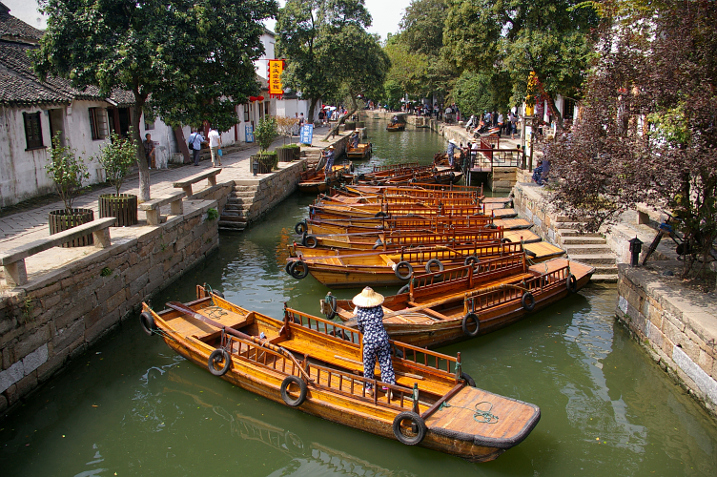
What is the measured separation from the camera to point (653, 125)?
884cm

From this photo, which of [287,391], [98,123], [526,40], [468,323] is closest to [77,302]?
[287,391]

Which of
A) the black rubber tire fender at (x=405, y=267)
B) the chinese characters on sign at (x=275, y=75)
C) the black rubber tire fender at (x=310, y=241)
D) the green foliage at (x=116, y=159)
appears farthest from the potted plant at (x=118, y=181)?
the chinese characters on sign at (x=275, y=75)

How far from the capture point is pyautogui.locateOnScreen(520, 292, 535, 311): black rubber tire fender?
10.5 m

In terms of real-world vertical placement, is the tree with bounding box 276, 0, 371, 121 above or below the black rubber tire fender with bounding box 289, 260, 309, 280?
above

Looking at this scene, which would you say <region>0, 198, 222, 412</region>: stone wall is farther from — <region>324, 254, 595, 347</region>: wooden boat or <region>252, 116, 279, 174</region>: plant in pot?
<region>252, 116, 279, 174</region>: plant in pot

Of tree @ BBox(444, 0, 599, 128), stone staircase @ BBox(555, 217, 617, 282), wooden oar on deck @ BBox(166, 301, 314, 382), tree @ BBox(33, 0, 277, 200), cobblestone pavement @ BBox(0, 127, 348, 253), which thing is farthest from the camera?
tree @ BBox(444, 0, 599, 128)

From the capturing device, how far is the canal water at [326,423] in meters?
6.84

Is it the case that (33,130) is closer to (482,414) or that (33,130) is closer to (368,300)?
(368,300)

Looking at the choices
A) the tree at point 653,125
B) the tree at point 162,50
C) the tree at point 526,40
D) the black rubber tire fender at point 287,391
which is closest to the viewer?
the black rubber tire fender at point 287,391

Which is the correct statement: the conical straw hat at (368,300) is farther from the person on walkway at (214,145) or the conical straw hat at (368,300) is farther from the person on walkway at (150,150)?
the person on walkway at (214,145)

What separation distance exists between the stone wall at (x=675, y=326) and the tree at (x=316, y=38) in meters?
24.0

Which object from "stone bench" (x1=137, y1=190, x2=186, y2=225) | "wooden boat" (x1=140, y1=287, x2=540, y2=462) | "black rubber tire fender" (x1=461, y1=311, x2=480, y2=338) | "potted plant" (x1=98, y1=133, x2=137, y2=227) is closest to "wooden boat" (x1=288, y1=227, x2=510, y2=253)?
"stone bench" (x1=137, y1=190, x2=186, y2=225)

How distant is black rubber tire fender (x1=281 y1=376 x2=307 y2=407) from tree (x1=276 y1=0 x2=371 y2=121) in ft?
85.0

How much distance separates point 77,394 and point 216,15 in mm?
9393
